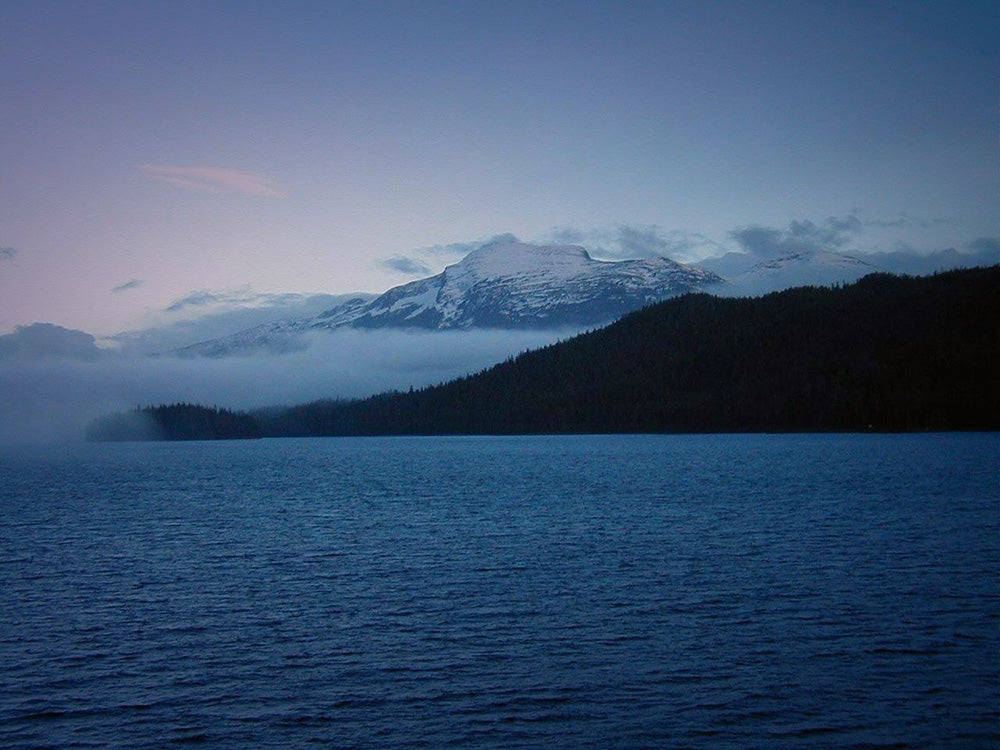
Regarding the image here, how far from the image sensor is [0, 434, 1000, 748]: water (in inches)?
1144

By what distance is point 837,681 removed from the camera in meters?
32.4

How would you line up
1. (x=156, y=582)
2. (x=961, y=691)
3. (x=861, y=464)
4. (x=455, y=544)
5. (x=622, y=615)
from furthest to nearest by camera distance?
→ (x=861, y=464), (x=455, y=544), (x=156, y=582), (x=622, y=615), (x=961, y=691)

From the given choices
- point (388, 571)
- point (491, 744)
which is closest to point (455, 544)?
point (388, 571)

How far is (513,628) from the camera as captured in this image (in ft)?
133

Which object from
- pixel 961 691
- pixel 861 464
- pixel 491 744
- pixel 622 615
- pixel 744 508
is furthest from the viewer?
pixel 861 464

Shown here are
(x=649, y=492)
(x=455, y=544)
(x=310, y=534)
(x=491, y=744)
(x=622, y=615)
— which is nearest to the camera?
(x=491, y=744)

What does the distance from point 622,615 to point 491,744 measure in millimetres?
16301

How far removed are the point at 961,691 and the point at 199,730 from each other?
25500 millimetres

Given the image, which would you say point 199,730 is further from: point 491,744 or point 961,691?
point 961,691

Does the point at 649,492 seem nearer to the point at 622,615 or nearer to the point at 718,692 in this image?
the point at 622,615

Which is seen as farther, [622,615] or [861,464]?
[861,464]

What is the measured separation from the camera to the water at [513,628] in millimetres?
29062

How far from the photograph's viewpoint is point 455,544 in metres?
66.5

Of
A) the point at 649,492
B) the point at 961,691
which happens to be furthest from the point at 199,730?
the point at 649,492
